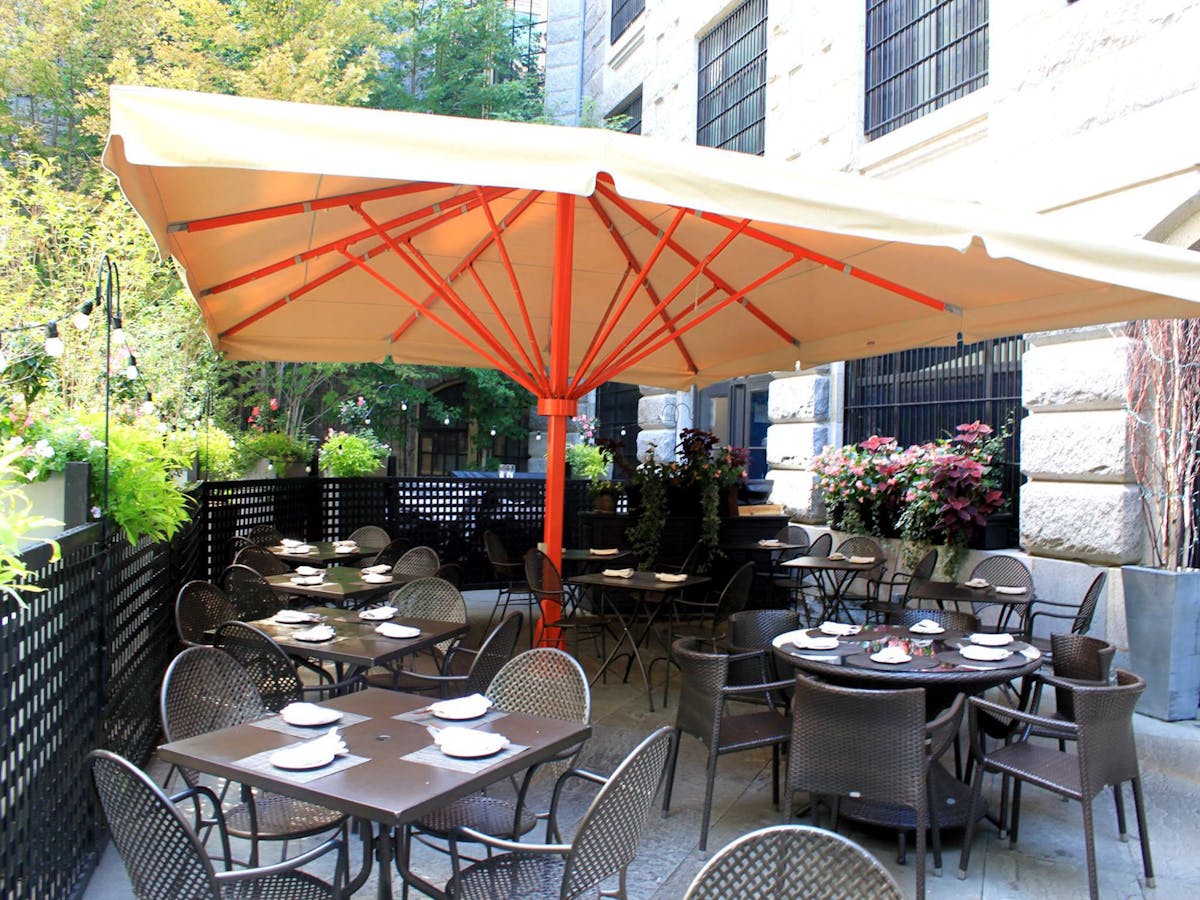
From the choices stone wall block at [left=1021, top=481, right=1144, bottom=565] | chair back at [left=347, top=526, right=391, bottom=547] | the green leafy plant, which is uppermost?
the green leafy plant

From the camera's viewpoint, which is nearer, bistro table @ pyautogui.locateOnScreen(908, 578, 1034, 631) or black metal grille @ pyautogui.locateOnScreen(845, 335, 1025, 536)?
bistro table @ pyautogui.locateOnScreen(908, 578, 1034, 631)

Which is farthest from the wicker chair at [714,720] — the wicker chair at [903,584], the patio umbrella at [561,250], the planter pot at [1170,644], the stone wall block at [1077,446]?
the stone wall block at [1077,446]

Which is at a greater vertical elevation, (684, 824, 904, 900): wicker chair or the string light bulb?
the string light bulb

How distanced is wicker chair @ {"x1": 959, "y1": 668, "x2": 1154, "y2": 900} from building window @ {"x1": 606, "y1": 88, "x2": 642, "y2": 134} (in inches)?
530

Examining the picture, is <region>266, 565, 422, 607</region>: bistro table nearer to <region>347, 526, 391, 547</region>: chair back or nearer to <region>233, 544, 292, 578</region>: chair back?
<region>233, 544, 292, 578</region>: chair back

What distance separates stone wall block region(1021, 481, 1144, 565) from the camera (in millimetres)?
6730

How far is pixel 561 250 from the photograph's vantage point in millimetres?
5512

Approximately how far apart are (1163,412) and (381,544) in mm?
6556

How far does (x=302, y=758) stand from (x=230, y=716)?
1.05m

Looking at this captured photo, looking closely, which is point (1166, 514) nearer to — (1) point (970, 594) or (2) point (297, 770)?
(1) point (970, 594)

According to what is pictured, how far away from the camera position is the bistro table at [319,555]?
7.79 m

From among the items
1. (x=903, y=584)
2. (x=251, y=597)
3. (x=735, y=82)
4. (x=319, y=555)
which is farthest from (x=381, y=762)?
(x=735, y=82)

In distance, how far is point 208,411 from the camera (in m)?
13.1

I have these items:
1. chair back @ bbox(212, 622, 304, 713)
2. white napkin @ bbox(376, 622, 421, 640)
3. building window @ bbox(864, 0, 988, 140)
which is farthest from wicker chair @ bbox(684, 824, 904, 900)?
building window @ bbox(864, 0, 988, 140)
